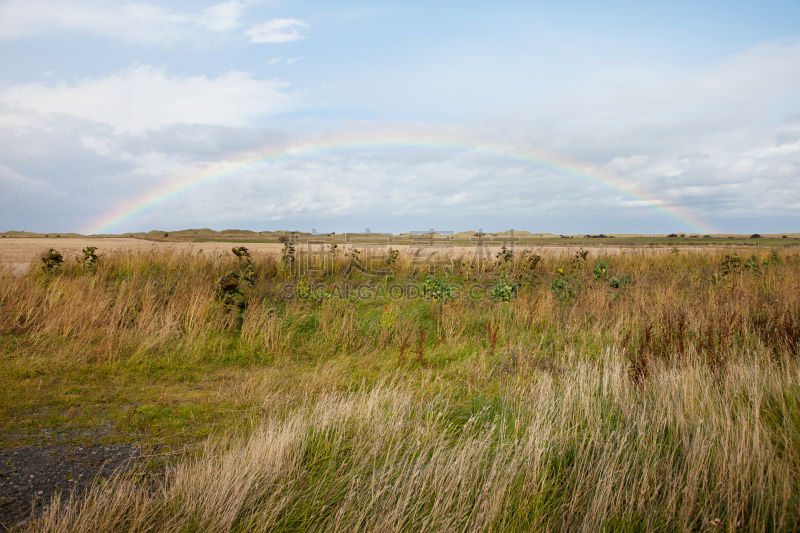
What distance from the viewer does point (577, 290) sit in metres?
9.89

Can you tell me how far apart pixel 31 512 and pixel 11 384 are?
313 cm

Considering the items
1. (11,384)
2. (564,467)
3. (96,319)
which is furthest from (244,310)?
(564,467)

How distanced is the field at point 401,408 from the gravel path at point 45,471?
158 mm

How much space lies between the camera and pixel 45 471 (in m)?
3.03

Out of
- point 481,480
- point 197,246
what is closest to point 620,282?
point 481,480

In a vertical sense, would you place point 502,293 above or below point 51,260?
below

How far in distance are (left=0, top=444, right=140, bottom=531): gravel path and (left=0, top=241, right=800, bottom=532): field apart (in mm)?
158

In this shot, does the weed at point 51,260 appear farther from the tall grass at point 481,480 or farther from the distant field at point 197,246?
the tall grass at point 481,480

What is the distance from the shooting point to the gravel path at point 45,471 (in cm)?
262

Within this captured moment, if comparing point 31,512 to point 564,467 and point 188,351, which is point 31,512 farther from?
point 188,351

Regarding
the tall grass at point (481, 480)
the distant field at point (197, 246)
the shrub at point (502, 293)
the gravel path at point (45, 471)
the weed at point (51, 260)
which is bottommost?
the gravel path at point (45, 471)

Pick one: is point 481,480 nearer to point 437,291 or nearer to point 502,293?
point 437,291

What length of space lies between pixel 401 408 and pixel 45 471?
2.57m

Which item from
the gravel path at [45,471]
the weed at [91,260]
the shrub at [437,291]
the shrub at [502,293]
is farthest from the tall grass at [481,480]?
the weed at [91,260]
